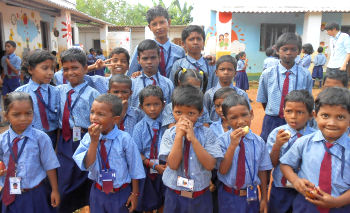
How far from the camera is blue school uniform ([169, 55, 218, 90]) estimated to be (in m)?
3.24

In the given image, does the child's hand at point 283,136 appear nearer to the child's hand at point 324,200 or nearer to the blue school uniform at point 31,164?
the child's hand at point 324,200

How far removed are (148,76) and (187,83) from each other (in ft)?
1.53

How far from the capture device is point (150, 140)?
2453 mm

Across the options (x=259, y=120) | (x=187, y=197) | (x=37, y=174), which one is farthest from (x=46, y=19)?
(x=187, y=197)

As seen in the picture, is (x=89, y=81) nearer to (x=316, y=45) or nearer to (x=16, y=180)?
(x=16, y=180)

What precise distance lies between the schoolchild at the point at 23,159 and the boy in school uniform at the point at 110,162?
35 cm

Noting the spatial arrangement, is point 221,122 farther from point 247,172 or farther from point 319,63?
point 319,63

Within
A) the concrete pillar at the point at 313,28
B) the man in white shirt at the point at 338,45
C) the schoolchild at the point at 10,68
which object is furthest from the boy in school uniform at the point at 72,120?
the concrete pillar at the point at 313,28

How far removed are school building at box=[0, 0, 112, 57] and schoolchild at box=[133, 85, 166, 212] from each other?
6.54 meters

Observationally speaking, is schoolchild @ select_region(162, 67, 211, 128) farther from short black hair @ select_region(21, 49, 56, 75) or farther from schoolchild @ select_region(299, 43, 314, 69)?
schoolchild @ select_region(299, 43, 314, 69)

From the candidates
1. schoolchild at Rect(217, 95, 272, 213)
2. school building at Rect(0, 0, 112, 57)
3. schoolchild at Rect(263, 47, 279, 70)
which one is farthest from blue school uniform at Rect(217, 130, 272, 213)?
school building at Rect(0, 0, 112, 57)

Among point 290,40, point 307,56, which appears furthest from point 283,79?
point 307,56

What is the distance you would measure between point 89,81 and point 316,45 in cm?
1106

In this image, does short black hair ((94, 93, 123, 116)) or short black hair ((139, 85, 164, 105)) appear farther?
short black hair ((139, 85, 164, 105))
